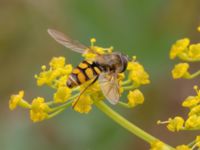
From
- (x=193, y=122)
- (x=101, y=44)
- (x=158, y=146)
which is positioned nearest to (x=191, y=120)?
(x=193, y=122)

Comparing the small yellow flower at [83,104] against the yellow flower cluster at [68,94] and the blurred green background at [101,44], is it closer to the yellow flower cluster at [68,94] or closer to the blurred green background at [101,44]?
the yellow flower cluster at [68,94]

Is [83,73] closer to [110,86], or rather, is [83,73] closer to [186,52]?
[110,86]

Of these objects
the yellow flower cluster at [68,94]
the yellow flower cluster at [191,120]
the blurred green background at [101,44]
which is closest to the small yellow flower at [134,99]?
the yellow flower cluster at [68,94]

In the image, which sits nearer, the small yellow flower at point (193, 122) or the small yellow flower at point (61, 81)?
the small yellow flower at point (193, 122)

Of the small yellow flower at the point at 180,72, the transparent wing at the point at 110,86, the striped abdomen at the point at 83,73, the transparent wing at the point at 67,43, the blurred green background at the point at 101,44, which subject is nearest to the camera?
the transparent wing at the point at 110,86

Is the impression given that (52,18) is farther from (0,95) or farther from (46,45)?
(0,95)

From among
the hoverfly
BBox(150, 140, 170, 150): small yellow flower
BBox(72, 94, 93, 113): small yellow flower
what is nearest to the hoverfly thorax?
the hoverfly

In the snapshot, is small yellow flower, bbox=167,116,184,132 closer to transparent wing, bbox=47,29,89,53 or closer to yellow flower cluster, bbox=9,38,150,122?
yellow flower cluster, bbox=9,38,150,122
